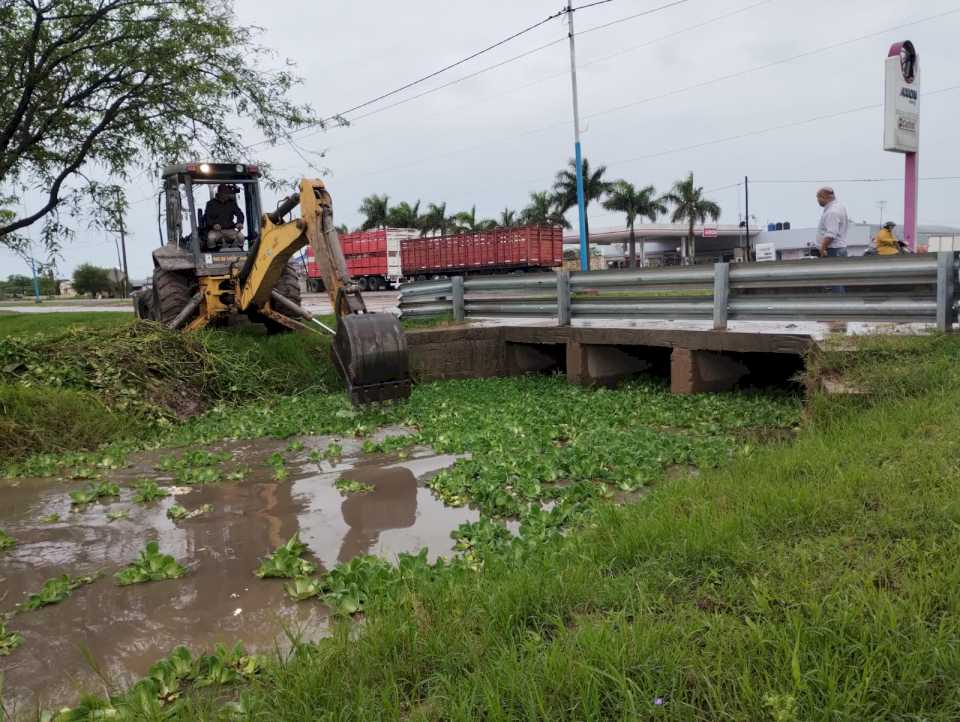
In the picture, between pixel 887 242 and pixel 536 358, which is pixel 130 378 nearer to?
pixel 536 358

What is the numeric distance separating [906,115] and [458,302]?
790cm

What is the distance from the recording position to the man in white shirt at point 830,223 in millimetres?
10812

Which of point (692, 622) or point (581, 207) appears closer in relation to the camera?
point (692, 622)

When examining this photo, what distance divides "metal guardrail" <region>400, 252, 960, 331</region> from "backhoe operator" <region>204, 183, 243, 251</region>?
12.3 feet

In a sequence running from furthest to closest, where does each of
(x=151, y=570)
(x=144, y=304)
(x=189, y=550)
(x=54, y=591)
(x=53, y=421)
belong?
(x=144, y=304) < (x=53, y=421) < (x=189, y=550) < (x=151, y=570) < (x=54, y=591)

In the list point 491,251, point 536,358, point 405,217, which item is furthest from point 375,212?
point 536,358

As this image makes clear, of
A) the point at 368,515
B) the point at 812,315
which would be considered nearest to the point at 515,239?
the point at 812,315

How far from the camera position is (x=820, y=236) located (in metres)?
11.1

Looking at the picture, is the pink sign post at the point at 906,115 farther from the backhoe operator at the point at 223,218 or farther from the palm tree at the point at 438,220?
the palm tree at the point at 438,220

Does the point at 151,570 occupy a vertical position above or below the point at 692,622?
below

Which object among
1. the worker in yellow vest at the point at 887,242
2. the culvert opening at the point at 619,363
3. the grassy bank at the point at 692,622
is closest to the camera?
the grassy bank at the point at 692,622

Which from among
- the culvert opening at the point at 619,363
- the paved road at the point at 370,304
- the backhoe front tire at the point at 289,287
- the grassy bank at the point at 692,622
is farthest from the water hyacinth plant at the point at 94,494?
the paved road at the point at 370,304

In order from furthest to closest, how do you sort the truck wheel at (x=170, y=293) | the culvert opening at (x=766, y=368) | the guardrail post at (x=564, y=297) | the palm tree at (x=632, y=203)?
the palm tree at (x=632, y=203)
the truck wheel at (x=170, y=293)
the guardrail post at (x=564, y=297)
the culvert opening at (x=766, y=368)

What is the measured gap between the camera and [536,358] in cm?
1249
